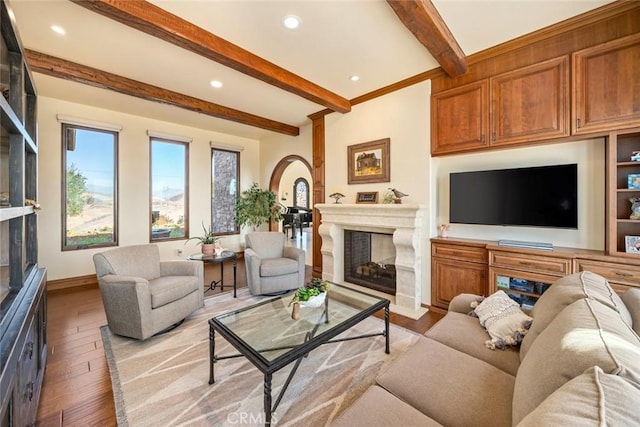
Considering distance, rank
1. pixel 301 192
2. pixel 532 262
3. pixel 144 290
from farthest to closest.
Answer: pixel 301 192
pixel 532 262
pixel 144 290

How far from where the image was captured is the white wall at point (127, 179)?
384 centimetres

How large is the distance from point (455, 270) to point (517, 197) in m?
1.01

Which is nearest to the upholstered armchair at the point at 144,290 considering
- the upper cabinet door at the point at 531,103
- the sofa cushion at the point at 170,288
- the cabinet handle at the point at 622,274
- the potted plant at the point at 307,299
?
the sofa cushion at the point at 170,288

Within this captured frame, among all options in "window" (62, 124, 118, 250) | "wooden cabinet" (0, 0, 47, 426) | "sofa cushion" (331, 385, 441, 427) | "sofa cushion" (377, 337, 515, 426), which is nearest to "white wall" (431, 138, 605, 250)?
"sofa cushion" (377, 337, 515, 426)

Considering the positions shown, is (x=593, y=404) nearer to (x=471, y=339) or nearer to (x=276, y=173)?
(x=471, y=339)

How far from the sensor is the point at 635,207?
7.22 feet

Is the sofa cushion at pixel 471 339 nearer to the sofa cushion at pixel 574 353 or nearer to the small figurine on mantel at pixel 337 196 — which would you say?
the sofa cushion at pixel 574 353

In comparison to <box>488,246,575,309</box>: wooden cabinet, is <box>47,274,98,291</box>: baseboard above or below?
below

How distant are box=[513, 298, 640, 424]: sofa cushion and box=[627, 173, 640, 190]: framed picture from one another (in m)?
1.80

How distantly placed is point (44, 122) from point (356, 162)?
4.60 meters

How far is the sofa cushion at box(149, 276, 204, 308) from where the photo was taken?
2480mm

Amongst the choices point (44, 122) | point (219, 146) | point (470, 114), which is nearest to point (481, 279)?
point (470, 114)

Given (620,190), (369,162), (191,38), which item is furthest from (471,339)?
(191,38)

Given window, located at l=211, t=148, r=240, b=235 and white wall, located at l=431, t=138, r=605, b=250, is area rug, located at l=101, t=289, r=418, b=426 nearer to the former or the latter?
white wall, located at l=431, t=138, r=605, b=250
